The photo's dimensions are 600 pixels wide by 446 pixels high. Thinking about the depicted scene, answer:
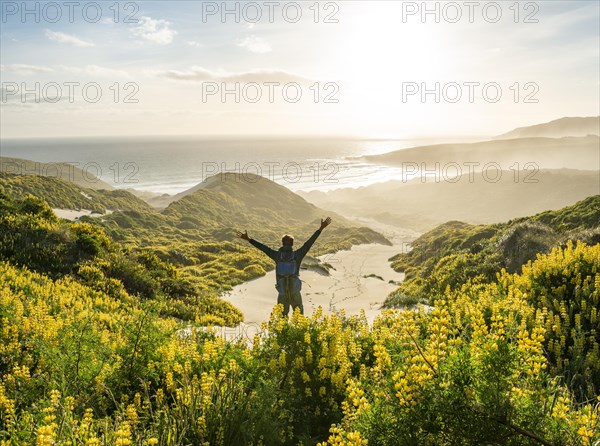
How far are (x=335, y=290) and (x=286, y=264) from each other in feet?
47.8

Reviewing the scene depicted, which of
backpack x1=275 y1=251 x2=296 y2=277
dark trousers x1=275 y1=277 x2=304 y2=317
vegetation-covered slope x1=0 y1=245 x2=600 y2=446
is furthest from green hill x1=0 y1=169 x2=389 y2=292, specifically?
vegetation-covered slope x1=0 y1=245 x2=600 y2=446

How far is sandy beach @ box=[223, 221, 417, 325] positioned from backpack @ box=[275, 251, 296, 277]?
5.34m

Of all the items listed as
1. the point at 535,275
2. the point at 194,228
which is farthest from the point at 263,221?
the point at 535,275

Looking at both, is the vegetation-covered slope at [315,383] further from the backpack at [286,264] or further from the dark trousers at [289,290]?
the backpack at [286,264]

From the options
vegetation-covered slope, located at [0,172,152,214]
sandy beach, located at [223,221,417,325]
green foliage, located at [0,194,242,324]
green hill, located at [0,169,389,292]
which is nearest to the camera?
green foliage, located at [0,194,242,324]

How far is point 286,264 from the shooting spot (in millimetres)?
8523

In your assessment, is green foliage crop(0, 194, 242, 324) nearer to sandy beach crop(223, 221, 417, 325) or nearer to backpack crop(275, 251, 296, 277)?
sandy beach crop(223, 221, 417, 325)

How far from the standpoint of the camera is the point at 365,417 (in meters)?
3.04

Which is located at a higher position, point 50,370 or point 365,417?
point 365,417

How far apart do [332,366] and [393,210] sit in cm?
10669

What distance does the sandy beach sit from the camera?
57.9 ft

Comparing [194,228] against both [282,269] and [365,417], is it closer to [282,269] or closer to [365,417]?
[282,269]

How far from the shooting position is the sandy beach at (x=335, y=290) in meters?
17.7

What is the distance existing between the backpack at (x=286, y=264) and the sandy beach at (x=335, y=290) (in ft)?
17.5
